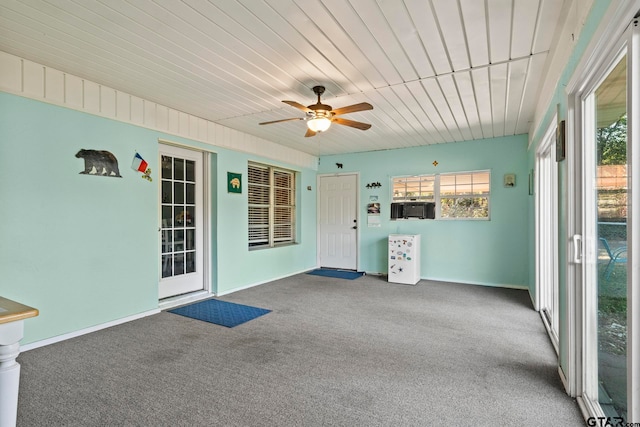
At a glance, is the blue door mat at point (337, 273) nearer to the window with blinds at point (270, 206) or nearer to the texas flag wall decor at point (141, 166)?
the window with blinds at point (270, 206)

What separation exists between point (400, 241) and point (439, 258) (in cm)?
83

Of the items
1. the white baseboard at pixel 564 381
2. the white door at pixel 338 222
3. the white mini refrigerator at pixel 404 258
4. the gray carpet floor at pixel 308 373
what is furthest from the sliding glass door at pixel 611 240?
the white door at pixel 338 222

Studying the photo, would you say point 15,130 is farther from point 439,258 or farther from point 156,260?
point 439,258

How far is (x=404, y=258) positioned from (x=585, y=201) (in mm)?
3688

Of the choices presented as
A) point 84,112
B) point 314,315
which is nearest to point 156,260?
point 84,112

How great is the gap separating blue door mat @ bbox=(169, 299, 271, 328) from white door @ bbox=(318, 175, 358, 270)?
9.71 feet

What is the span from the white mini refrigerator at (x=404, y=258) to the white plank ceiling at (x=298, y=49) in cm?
234

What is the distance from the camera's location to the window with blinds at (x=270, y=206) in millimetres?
5652

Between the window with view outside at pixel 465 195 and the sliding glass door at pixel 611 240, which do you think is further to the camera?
the window with view outside at pixel 465 195

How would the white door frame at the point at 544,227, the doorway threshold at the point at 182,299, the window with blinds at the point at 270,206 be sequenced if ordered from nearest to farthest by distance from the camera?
the white door frame at the point at 544,227
the doorway threshold at the point at 182,299
the window with blinds at the point at 270,206

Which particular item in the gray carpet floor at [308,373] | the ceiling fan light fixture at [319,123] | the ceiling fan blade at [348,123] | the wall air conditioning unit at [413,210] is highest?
the ceiling fan blade at [348,123]

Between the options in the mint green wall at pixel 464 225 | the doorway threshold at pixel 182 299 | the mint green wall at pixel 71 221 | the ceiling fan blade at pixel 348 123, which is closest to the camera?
the mint green wall at pixel 71 221

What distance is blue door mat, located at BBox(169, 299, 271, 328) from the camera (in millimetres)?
3633

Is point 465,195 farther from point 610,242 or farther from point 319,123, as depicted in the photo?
point 610,242
